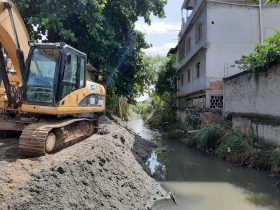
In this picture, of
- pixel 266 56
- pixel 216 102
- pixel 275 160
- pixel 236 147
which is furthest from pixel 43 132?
pixel 216 102

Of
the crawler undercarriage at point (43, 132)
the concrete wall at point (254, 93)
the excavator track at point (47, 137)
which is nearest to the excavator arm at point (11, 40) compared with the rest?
the crawler undercarriage at point (43, 132)

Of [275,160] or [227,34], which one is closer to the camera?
[275,160]

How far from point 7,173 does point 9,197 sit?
2.68 feet

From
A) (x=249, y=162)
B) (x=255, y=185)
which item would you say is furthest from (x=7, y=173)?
(x=249, y=162)

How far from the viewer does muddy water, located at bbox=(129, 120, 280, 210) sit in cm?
845

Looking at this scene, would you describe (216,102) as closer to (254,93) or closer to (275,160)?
(254,93)

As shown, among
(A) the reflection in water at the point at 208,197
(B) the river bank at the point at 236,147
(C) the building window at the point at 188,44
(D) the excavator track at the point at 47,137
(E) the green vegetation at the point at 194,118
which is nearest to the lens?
(D) the excavator track at the point at 47,137

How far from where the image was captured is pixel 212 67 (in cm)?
2033

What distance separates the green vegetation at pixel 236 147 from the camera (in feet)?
39.2

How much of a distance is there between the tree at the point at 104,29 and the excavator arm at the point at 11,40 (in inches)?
230

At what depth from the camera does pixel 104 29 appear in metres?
17.6

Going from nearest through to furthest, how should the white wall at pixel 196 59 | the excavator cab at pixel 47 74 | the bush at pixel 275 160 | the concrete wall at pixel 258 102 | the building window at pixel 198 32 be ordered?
the excavator cab at pixel 47 74, the bush at pixel 275 160, the concrete wall at pixel 258 102, the white wall at pixel 196 59, the building window at pixel 198 32

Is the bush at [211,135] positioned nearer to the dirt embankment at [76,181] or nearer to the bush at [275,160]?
the bush at [275,160]

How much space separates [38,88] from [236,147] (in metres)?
8.59
